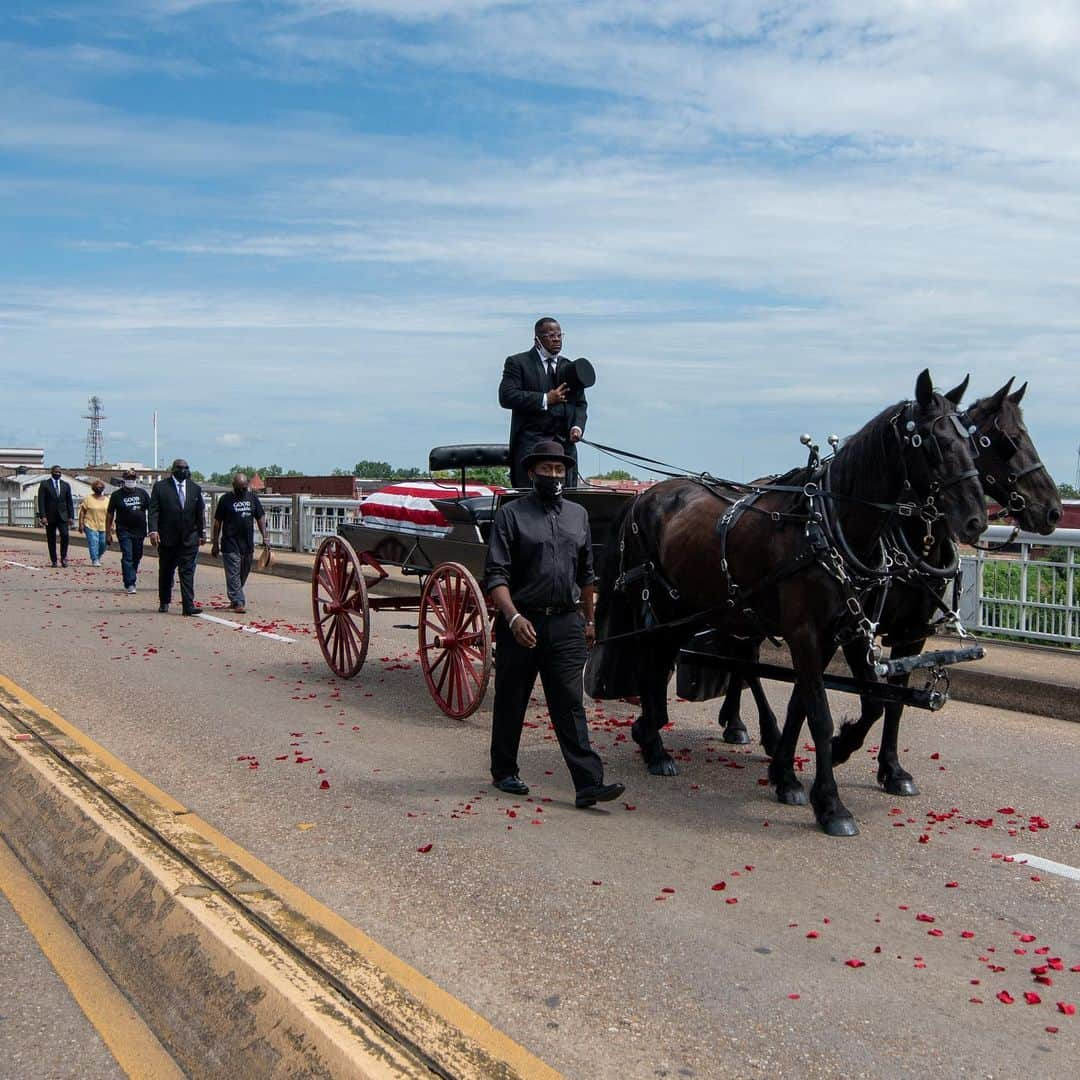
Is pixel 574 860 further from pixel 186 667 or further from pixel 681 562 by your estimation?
pixel 186 667

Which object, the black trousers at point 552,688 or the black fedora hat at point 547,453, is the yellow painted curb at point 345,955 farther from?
the black fedora hat at point 547,453

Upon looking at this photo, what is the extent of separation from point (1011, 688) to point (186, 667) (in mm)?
7180

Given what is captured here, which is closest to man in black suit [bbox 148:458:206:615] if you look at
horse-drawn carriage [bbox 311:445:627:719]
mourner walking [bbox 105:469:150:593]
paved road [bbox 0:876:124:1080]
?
mourner walking [bbox 105:469:150:593]

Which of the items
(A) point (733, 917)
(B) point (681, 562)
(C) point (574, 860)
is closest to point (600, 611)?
(B) point (681, 562)

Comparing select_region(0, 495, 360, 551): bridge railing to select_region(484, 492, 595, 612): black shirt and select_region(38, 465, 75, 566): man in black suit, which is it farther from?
select_region(484, 492, 595, 612): black shirt

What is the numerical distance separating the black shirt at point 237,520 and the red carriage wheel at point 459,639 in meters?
8.19

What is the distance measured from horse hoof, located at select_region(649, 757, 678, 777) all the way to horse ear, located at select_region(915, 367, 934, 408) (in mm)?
2643

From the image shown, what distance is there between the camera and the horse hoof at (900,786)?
6.95 metres

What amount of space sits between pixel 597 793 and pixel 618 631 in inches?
77.7

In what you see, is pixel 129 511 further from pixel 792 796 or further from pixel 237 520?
pixel 792 796

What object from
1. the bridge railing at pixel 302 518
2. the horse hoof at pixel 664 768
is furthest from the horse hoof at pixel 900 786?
the bridge railing at pixel 302 518

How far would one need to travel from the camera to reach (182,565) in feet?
53.6

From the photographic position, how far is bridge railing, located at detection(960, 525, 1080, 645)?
11695 millimetres

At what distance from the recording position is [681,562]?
739cm
